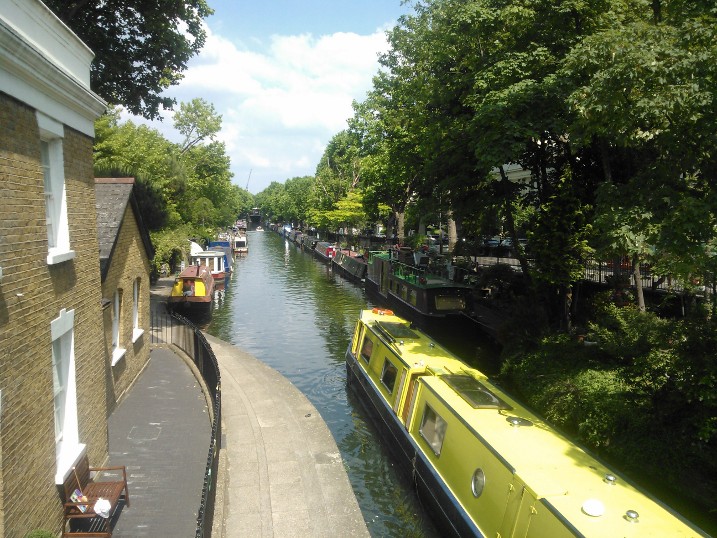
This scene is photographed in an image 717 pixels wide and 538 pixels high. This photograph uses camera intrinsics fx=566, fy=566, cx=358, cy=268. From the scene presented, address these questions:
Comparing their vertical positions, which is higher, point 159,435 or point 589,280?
point 589,280

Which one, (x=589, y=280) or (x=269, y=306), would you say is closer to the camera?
(x=589, y=280)

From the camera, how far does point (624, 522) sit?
6742 mm

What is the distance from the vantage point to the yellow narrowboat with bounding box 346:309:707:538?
6.93m

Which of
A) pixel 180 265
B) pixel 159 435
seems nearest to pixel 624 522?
pixel 159 435

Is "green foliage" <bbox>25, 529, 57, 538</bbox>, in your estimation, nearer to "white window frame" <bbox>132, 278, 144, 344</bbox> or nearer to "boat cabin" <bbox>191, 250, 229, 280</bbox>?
"white window frame" <bbox>132, 278, 144, 344</bbox>

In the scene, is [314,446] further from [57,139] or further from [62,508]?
[57,139]

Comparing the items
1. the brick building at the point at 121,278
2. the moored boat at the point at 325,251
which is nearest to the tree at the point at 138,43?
the brick building at the point at 121,278

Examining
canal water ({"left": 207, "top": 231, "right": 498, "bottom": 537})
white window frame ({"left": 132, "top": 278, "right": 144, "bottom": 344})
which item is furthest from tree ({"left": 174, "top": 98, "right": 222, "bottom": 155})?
white window frame ({"left": 132, "top": 278, "right": 144, "bottom": 344})

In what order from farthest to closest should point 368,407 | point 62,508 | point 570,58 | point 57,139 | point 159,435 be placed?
point 368,407, point 570,58, point 159,435, point 57,139, point 62,508

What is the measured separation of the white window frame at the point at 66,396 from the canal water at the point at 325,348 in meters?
5.96

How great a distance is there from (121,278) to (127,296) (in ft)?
2.77

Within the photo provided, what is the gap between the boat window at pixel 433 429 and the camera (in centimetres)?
1053

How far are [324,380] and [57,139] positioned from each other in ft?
47.1

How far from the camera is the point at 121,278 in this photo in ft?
45.4
